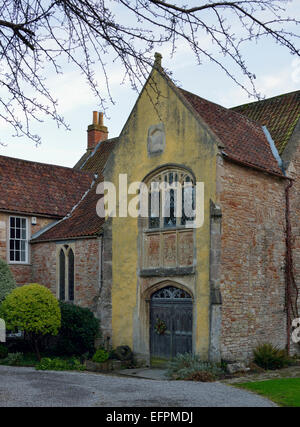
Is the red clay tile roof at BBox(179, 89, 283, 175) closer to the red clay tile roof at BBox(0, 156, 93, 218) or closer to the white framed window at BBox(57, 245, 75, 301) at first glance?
the white framed window at BBox(57, 245, 75, 301)

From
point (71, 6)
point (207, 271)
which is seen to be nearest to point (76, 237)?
point (207, 271)

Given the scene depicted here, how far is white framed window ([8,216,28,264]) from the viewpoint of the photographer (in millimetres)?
24344

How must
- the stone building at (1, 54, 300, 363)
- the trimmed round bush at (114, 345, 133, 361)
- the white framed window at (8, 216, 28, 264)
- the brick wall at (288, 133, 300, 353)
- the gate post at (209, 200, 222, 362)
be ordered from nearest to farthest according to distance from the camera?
the gate post at (209, 200, 222, 362) < the stone building at (1, 54, 300, 363) < the trimmed round bush at (114, 345, 133, 361) < the brick wall at (288, 133, 300, 353) < the white framed window at (8, 216, 28, 264)

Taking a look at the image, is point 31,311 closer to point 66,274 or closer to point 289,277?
point 66,274

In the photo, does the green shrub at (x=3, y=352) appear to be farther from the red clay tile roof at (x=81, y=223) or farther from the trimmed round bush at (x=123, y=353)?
the red clay tile roof at (x=81, y=223)

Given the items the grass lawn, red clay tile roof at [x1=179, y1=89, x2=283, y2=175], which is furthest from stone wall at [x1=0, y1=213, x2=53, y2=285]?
the grass lawn

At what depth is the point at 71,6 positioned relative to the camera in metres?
7.03

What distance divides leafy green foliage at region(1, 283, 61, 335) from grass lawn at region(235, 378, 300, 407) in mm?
7146

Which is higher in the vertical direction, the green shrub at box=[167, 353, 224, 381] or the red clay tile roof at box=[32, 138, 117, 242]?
the red clay tile roof at box=[32, 138, 117, 242]

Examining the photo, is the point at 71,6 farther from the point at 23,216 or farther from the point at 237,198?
the point at 23,216

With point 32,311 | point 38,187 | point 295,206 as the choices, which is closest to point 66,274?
point 32,311

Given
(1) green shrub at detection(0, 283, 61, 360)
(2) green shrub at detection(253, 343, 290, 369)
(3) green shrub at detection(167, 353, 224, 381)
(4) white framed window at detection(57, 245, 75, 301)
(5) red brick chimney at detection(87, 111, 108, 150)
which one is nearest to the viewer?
(3) green shrub at detection(167, 353, 224, 381)

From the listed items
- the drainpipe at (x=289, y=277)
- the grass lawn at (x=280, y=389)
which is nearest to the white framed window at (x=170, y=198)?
the drainpipe at (x=289, y=277)

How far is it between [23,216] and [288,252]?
11800 millimetres
